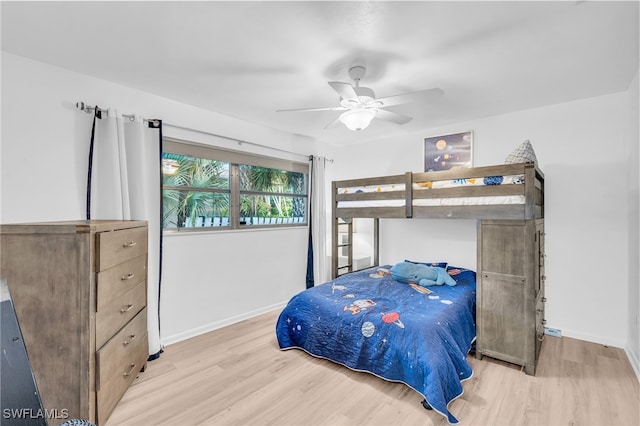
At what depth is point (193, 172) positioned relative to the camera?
129 inches

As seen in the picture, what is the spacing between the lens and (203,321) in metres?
3.24

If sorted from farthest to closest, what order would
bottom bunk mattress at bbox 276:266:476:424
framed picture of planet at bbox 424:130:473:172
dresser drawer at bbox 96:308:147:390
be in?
framed picture of planet at bbox 424:130:473:172 < bottom bunk mattress at bbox 276:266:476:424 < dresser drawer at bbox 96:308:147:390

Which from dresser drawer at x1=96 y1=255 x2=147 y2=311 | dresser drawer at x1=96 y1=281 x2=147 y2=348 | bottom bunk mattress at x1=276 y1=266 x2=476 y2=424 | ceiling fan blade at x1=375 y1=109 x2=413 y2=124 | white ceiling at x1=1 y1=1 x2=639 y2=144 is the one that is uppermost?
white ceiling at x1=1 y1=1 x2=639 y2=144

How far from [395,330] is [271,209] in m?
2.41

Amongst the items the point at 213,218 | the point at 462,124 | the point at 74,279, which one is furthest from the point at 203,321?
the point at 462,124

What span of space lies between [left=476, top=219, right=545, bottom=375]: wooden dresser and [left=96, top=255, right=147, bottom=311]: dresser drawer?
280 cm

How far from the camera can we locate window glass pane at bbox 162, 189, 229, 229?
3.11 m

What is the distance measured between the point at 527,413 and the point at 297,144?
3.65 meters

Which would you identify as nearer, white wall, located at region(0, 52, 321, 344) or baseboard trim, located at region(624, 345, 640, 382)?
white wall, located at region(0, 52, 321, 344)

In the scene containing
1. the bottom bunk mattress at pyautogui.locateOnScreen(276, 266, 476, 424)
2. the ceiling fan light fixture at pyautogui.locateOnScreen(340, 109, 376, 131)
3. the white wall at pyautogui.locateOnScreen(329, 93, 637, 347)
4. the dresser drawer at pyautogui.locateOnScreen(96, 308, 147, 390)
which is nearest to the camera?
the dresser drawer at pyautogui.locateOnScreen(96, 308, 147, 390)

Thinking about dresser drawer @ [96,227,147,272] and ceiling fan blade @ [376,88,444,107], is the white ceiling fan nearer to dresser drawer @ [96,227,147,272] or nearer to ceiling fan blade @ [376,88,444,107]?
ceiling fan blade @ [376,88,444,107]

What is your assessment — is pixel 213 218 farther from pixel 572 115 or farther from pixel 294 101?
pixel 572 115

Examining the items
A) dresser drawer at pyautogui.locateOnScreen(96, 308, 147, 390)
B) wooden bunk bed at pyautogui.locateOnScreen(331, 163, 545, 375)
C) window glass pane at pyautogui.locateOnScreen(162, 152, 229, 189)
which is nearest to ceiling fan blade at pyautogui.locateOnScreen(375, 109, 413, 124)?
wooden bunk bed at pyautogui.locateOnScreen(331, 163, 545, 375)

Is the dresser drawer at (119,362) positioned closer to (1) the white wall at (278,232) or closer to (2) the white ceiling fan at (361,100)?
(1) the white wall at (278,232)
